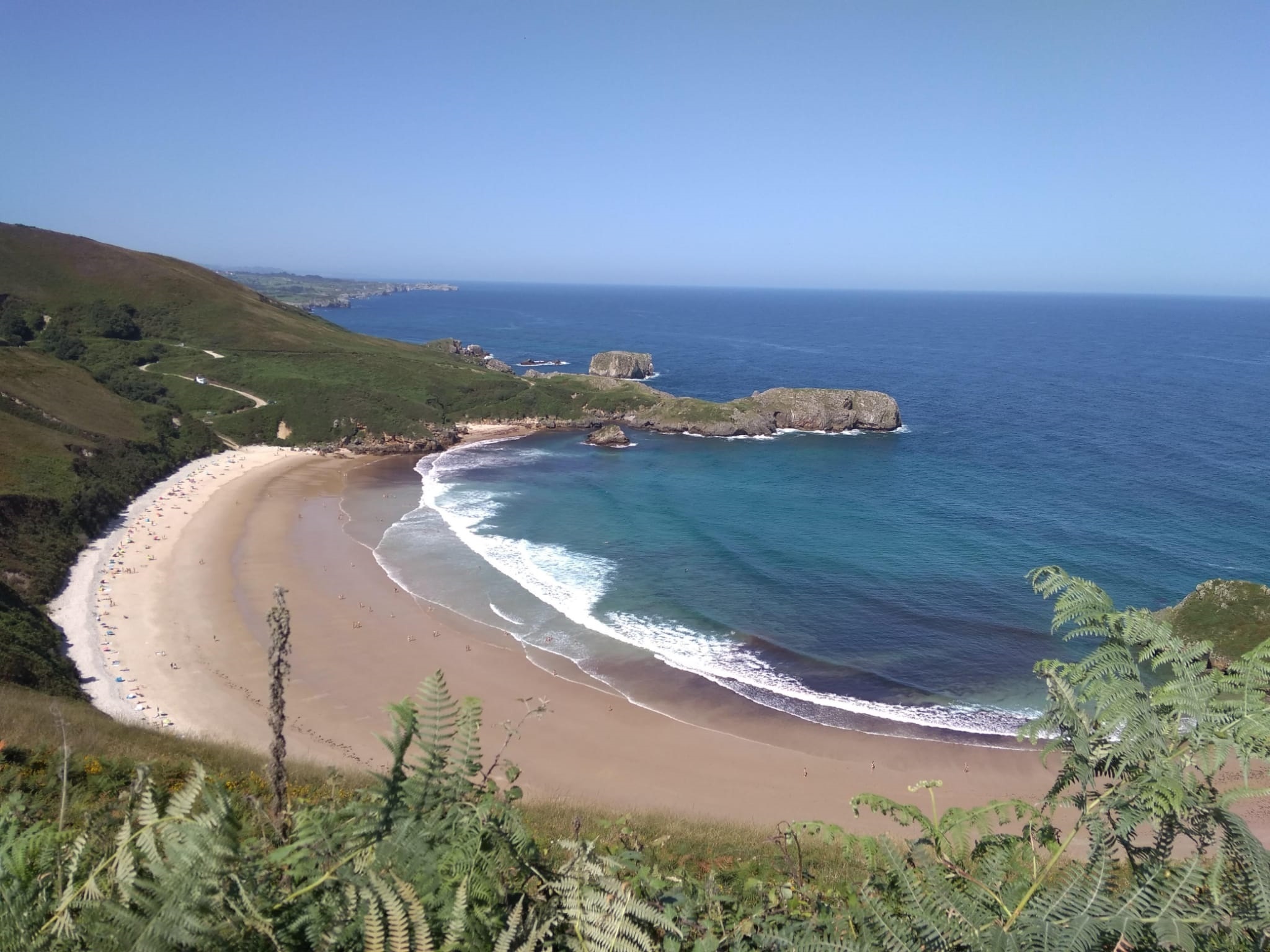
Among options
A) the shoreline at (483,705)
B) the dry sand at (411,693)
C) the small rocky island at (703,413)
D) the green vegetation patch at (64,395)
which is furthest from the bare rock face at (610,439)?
the green vegetation patch at (64,395)

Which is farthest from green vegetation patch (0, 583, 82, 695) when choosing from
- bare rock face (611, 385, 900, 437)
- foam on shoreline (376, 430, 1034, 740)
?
bare rock face (611, 385, 900, 437)

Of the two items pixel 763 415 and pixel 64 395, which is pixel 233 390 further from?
pixel 763 415

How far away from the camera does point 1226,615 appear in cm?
2645

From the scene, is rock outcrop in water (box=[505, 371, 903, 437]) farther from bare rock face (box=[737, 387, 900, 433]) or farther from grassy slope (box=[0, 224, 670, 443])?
grassy slope (box=[0, 224, 670, 443])

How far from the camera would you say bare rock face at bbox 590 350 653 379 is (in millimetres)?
87875

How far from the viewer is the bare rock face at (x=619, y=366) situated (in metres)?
87.9

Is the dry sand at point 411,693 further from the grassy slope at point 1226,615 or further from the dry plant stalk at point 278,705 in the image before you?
the dry plant stalk at point 278,705

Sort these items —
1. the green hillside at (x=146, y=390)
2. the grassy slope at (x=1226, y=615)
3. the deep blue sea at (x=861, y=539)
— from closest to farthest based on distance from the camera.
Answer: the grassy slope at (x=1226, y=615) < the deep blue sea at (x=861, y=539) < the green hillside at (x=146, y=390)

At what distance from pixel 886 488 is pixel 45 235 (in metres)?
101

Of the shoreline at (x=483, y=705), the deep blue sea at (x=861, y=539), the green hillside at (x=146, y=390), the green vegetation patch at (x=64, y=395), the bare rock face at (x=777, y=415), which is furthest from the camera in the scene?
the bare rock face at (x=777, y=415)

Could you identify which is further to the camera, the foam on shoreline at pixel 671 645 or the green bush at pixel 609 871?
the foam on shoreline at pixel 671 645

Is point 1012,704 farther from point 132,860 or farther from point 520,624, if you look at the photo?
point 132,860

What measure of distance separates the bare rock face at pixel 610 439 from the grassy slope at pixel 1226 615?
39.2 m

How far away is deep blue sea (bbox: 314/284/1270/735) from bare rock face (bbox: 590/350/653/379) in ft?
31.0
